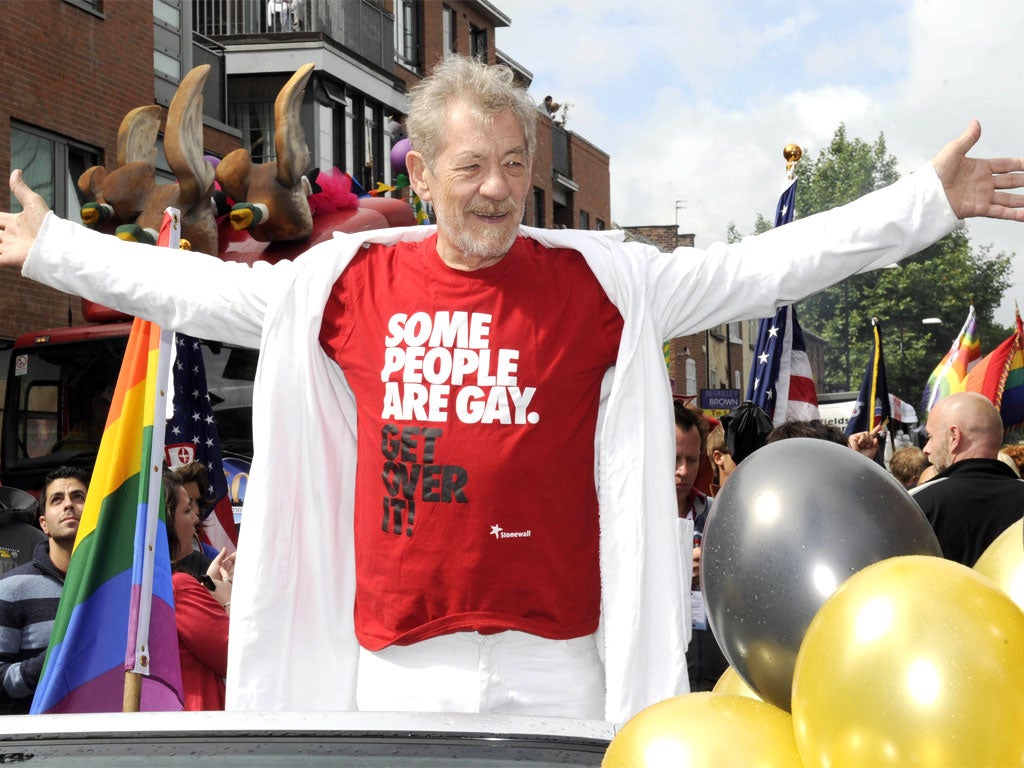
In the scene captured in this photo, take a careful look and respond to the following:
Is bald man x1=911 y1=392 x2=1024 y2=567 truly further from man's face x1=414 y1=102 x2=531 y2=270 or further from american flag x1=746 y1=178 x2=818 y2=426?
man's face x1=414 y1=102 x2=531 y2=270

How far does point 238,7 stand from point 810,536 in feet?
77.6

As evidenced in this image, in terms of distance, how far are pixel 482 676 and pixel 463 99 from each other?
3.93ft

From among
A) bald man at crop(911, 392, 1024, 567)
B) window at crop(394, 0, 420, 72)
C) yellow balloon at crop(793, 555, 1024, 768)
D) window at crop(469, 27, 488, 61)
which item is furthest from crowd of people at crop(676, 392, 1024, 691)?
window at crop(469, 27, 488, 61)

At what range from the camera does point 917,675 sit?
4.47ft

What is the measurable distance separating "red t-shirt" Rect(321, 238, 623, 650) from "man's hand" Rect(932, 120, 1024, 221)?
0.74 meters

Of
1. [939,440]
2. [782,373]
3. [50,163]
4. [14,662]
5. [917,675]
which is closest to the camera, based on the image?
[917,675]

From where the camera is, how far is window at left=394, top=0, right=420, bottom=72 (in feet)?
94.1

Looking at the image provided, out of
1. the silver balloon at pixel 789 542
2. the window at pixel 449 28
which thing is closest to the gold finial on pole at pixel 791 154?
the silver balloon at pixel 789 542

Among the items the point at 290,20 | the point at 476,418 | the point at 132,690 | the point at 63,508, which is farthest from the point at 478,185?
the point at 290,20

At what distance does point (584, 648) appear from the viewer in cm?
280

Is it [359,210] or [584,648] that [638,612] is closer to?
[584,648]

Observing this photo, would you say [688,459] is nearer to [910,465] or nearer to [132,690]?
[132,690]

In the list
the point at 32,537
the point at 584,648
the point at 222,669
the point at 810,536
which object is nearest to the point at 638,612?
the point at 584,648

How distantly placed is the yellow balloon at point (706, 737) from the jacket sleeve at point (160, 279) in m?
1.57
